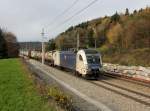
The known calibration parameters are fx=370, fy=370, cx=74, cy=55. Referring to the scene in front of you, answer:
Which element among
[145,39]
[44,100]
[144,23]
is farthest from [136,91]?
[144,23]

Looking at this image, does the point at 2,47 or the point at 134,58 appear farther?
the point at 2,47

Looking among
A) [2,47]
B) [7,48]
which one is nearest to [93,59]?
[2,47]

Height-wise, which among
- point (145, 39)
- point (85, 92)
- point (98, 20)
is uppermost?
point (98, 20)

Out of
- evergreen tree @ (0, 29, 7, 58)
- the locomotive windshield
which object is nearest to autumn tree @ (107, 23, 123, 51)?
the locomotive windshield

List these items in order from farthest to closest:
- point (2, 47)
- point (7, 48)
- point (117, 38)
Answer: point (7, 48), point (2, 47), point (117, 38)

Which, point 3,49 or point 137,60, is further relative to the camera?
point 3,49

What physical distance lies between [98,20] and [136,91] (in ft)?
476

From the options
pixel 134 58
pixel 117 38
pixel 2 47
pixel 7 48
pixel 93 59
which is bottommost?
pixel 134 58

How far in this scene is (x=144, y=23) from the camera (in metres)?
72.1

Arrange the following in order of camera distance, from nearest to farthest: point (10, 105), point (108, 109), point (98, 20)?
1. point (10, 105)
2. point (108, 109)
3. point (98, 20)

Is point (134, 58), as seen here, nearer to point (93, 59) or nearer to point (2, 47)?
point (93, 59)

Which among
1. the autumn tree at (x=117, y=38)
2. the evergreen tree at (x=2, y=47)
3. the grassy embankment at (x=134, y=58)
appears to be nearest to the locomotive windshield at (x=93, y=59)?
the grassy embankment at (x=134, y=58)

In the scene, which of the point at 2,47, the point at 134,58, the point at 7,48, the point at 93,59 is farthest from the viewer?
the point at 7,48

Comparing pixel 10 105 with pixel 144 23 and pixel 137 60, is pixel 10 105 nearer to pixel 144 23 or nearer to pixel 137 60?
pixel 137 60
